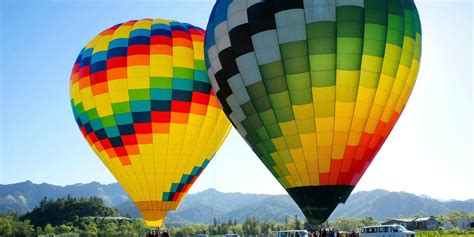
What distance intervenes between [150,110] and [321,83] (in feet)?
31.1

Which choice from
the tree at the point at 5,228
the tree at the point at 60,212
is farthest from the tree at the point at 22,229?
the tree at the point at 60,212

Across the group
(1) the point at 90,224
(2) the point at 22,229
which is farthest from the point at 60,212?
(2) the point at 22,229

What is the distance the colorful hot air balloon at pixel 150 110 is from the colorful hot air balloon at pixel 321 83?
593 centimetres

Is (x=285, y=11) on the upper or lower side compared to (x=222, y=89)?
upper

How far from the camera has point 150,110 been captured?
917 inches

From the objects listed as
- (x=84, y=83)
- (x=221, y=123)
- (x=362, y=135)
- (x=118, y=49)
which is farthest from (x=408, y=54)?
(x=84, y=83)

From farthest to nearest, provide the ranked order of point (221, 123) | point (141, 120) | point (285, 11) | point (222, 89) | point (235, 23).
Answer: point (221, 123), point (141, 120), point (222, 89), point (235, 23), point (285, 11)

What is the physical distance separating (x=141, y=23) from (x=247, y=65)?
927 centimetres

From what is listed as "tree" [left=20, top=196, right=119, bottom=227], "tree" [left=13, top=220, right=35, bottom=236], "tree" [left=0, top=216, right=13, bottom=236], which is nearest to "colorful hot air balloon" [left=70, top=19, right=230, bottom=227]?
"tree" [left=0, top=216, right=13, bottom=236]

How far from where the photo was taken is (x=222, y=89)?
19.7 metres

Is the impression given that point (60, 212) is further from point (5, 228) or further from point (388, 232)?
point (388, 232)

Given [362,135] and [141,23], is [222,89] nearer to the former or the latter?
[362,135]

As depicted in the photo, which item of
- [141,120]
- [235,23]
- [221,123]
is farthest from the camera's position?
[221,123]

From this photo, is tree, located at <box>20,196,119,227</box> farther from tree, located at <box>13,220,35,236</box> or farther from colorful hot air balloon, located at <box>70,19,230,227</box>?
colorful hot air balloon, located at <box>70,19,230,227</box>
